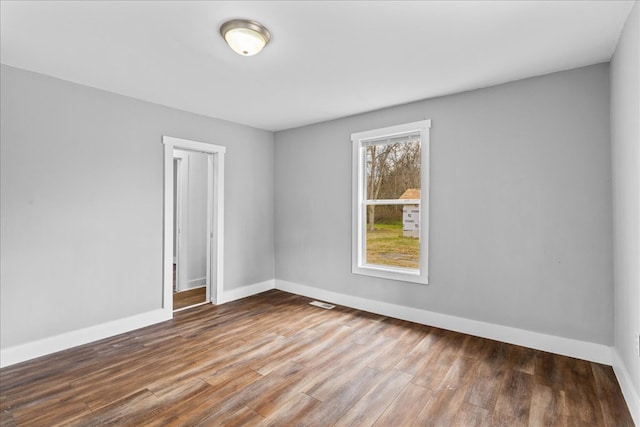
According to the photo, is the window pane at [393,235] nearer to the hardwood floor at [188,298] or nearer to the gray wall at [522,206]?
the gray wall at [522,206]

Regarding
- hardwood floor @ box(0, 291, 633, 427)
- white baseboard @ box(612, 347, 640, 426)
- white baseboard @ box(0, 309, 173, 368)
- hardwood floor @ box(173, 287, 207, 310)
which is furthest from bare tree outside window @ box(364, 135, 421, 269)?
white baseboard @ box(0, 309, 173, 368)

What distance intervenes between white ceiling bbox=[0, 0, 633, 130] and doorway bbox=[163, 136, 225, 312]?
124 centimetres

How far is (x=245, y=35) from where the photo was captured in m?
2.23

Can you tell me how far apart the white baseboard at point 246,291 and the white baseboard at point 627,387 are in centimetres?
416

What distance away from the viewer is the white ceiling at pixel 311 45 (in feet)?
6.67

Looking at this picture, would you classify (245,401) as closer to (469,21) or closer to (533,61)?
(469,21)

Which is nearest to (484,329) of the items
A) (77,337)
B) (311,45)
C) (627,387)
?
(627,387)

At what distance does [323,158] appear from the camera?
4.68 meters

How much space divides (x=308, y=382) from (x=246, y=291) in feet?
8.48

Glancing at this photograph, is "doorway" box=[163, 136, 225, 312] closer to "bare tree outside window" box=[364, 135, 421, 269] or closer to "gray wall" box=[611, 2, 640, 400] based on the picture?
"bare tree outside window" box=[364, 135, 421, 269]

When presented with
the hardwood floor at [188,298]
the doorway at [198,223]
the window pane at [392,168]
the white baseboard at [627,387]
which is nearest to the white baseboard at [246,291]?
the doorway at [198,223]

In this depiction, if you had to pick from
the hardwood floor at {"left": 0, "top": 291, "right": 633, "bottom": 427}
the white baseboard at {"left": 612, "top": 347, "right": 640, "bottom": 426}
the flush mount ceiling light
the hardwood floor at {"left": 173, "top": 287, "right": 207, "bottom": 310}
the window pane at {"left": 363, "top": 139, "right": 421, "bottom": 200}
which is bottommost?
the hardwood floor at {"left": 0, "top": 291, "right": 633, "bottom": 427}

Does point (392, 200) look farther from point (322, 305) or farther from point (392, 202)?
point (322, 305)

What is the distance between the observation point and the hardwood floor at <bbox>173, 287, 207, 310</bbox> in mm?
4500
